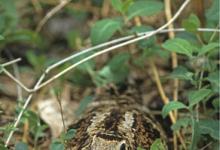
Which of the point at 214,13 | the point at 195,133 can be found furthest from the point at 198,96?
the point at 214,13

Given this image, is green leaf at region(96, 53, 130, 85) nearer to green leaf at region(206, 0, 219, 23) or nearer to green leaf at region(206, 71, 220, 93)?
green leaf at region(206, 0, 219, 23)

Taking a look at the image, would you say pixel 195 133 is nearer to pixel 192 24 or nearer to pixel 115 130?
pixel 115 130

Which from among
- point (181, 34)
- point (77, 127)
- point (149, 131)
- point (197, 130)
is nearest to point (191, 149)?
point (197, 130)

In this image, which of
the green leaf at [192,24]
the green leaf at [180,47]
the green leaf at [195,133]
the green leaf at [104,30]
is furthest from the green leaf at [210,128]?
the green leaf at [104,30]

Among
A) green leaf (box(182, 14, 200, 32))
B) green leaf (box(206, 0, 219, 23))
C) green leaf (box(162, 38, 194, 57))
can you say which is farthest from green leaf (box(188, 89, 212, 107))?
green leaf (box(206, 0, 219, 23))

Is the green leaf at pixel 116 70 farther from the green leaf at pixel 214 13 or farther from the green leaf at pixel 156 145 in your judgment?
the green leaf at pixel 156 145
